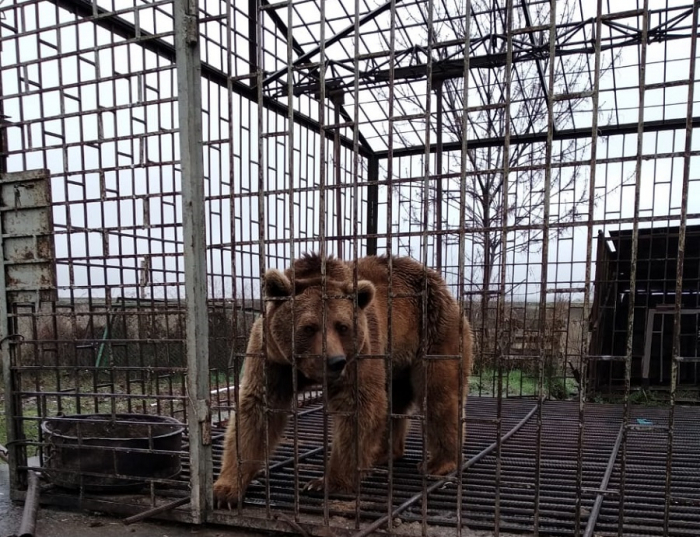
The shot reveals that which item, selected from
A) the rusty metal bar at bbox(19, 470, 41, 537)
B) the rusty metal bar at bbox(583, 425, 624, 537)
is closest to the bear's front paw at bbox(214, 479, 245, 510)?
the rusty metal bar at bbox(19, 470, 41, 537)

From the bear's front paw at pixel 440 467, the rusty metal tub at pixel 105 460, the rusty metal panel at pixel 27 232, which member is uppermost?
the rusty metal panel at pixel 27 232

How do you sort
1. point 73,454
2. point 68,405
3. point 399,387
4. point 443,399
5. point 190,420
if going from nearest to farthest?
point 190,420
point 73,454
point 443,399
point 399,387
point 68,405

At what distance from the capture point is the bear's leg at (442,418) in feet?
14.9

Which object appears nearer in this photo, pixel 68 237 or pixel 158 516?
pixel 158 516

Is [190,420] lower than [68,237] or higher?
lower

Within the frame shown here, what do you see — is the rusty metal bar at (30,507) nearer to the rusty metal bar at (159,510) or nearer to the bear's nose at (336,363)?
the rusty metal bar at (159,510)

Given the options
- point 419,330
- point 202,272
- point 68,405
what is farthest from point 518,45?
point 68,405

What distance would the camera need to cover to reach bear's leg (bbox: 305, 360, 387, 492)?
382cm

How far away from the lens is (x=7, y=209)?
403 cm

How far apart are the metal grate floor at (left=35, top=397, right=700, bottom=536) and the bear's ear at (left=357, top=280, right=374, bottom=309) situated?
114cm

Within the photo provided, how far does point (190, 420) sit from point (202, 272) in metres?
0.97

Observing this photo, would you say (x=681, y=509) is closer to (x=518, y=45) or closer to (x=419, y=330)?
(x=419, y=330)

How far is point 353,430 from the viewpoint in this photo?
12.8ft

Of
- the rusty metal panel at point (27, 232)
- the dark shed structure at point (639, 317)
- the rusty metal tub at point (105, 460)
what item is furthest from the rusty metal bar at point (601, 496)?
the dark shed structure at point (639, 317)
